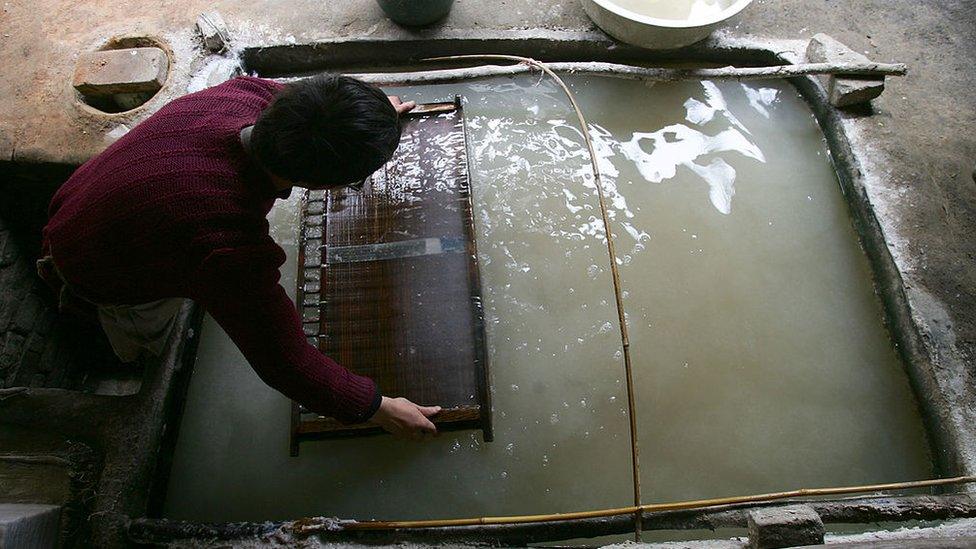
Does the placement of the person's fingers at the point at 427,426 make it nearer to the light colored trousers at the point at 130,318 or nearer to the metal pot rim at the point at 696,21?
the light colored trousers at the point at 130,318

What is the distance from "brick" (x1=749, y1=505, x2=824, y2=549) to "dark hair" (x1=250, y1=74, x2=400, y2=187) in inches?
61.3

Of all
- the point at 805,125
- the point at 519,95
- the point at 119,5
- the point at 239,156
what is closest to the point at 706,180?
the point at 805,125

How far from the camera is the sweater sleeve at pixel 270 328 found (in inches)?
60.4

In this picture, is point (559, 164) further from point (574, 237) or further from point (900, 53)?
point (900, 53)

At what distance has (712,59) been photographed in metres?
3.41

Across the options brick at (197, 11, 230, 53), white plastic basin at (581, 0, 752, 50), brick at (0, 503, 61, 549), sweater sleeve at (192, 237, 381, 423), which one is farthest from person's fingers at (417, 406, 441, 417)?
brick at (197, 11, 230, 53)

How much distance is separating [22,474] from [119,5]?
2.67 m

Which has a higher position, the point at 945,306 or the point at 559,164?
the point at 559,164

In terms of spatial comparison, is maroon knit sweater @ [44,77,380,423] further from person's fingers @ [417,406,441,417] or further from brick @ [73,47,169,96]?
brick @ [73,47,169,96]

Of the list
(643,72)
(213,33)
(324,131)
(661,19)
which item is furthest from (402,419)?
(661,19)

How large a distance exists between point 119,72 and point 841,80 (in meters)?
3.81

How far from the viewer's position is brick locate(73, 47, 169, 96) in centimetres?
298

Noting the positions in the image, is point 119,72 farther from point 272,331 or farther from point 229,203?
point 272,331

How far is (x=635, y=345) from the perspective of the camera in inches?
104
